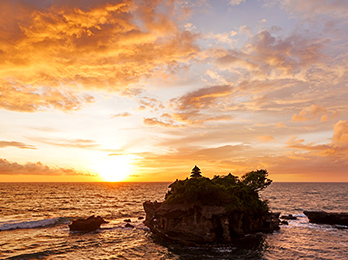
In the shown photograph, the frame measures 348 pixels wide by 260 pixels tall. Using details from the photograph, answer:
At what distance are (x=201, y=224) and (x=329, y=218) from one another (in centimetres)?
3932

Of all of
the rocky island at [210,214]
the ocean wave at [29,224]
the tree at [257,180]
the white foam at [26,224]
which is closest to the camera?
the rocky island at [210,214]

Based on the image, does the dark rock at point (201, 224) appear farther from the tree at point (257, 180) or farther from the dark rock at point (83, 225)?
the dark rock at point (83, 225)

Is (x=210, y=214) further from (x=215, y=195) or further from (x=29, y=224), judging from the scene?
(x=29, y=224)

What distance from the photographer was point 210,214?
42656mm

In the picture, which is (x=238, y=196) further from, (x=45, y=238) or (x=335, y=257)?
(x=45, y=238)

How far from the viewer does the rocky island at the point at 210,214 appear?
42.8 metres

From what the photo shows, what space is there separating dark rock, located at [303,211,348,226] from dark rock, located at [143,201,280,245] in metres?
20.4

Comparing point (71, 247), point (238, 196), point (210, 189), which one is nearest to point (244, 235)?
point (238, 196)

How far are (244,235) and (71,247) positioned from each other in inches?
1276

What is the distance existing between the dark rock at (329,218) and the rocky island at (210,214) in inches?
665

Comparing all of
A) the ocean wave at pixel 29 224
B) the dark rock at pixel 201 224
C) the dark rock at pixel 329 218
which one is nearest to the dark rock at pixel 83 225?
the ocean wave at pixel 29 224

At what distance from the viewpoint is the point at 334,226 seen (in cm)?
5700

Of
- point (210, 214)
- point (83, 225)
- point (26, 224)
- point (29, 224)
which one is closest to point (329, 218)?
point (210, 214)

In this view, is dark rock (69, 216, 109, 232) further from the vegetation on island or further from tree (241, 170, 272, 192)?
tree (241, 170, 272, 192)
